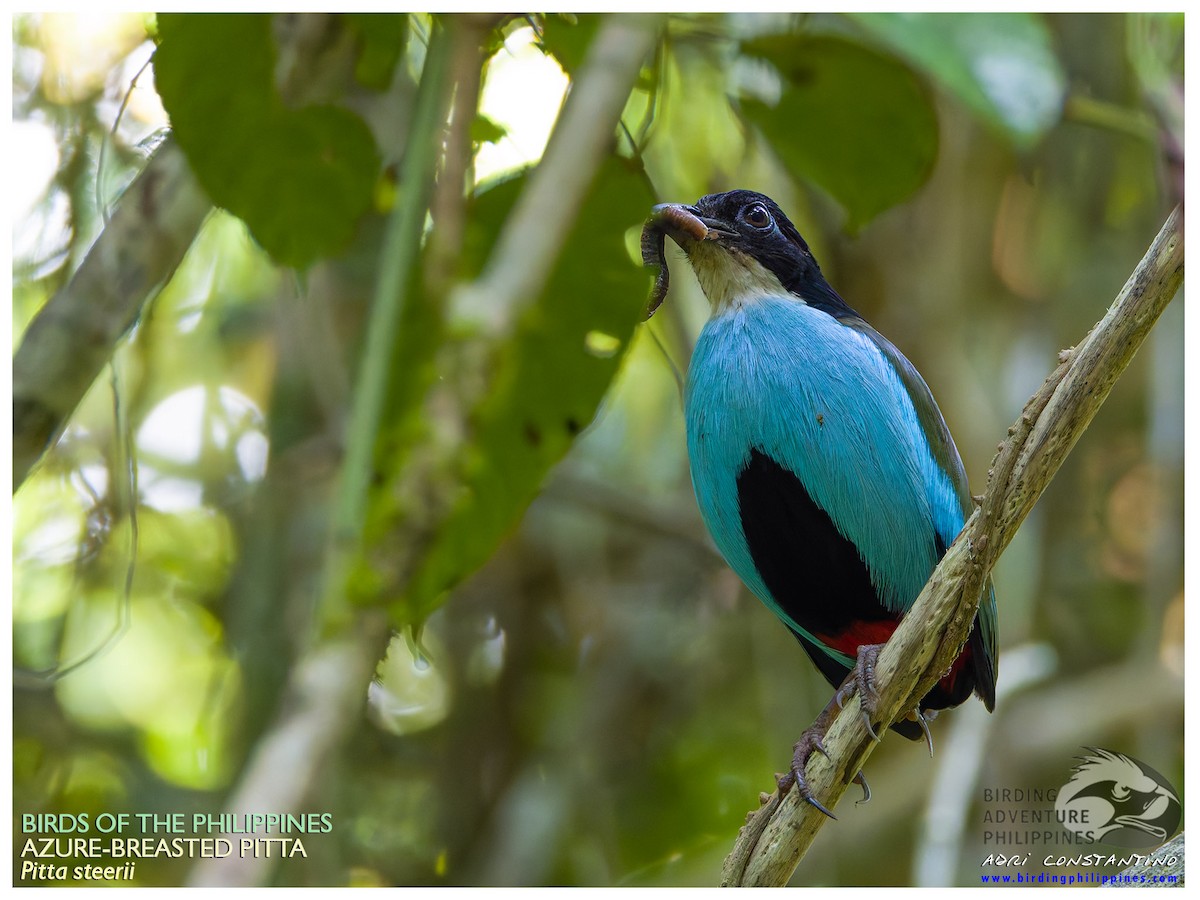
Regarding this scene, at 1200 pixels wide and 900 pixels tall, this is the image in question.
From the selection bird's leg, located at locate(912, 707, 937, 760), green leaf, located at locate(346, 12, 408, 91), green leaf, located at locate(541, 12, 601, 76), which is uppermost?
green leaf, located at locate(541, 12, 601, 76)

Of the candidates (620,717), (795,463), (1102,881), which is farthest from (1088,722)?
(620,717)

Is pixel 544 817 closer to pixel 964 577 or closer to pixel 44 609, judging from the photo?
pixel 44 609

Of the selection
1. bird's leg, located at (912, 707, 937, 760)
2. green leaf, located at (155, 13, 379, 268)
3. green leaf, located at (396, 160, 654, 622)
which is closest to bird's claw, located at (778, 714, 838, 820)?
bird's leg, located at (912, 707, 937, 760)

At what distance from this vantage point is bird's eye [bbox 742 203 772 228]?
2.88 metres

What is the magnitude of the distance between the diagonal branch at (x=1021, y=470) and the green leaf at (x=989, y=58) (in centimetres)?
63

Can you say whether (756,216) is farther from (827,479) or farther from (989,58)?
(827,479)

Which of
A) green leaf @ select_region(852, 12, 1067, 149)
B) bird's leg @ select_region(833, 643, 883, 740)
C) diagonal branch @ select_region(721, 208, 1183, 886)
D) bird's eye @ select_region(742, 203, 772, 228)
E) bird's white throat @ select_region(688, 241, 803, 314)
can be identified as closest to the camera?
diagonal branch @ select_region(721, 208, 1183, 886)

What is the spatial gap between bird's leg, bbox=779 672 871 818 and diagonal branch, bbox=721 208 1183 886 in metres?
0.06

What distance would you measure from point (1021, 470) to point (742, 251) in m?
1.03

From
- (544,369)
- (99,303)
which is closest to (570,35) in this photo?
(544,369)

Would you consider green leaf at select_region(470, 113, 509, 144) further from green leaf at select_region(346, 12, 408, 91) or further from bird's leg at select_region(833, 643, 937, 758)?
bird's leg at select_region(833, 643, 937, 758)

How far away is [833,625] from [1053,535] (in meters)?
1.24

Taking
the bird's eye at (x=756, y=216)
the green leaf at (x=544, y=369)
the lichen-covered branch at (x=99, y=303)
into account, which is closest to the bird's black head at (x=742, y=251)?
the bird's eye at (x=756, y=216)

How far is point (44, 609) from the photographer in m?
2.96
